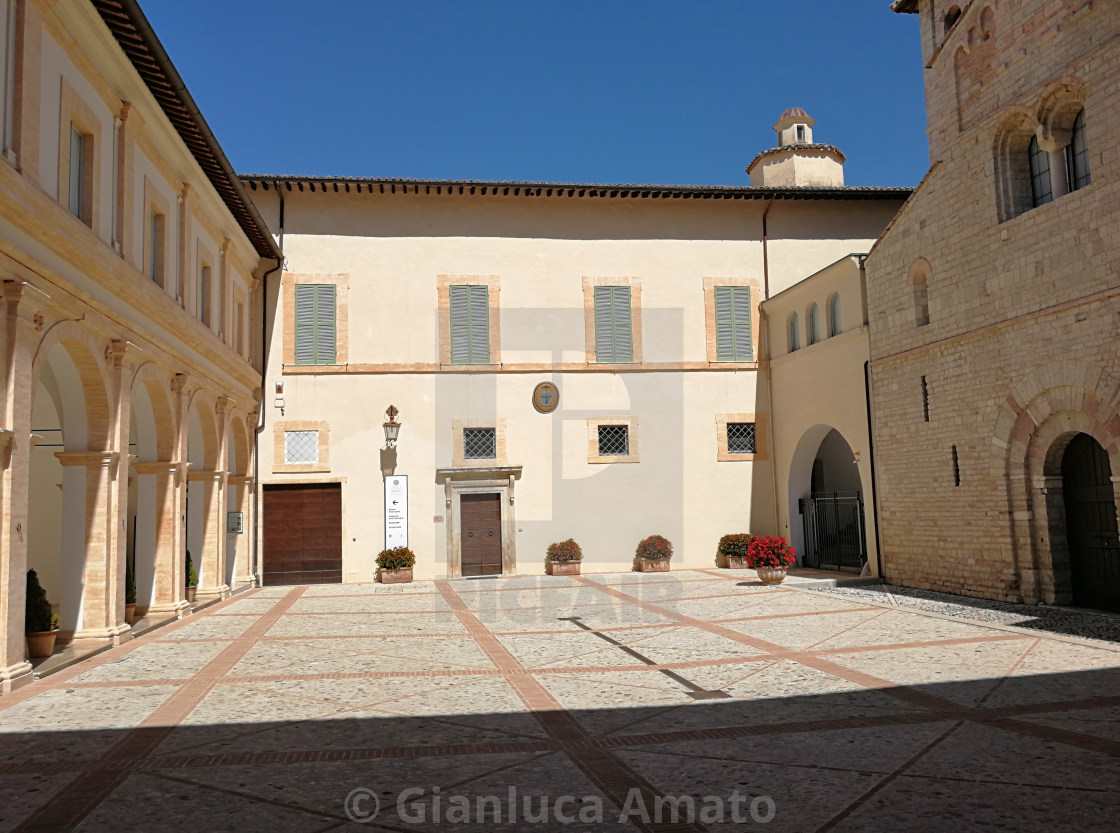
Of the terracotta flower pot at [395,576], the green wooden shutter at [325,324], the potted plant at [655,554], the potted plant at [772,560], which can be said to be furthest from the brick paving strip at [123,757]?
the potted plant at [655,554]

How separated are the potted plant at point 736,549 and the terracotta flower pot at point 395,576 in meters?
7.49

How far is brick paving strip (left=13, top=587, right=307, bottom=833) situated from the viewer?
5070 mm

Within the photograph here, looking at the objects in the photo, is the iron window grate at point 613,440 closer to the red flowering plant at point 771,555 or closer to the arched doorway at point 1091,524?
the red flowering plant at point 771,555

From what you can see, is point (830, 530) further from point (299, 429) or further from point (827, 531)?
point (299, 429)

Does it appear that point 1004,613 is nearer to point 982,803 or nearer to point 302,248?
point 982,803

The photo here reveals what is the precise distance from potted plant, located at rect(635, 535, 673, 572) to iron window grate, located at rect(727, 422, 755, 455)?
2956 millimetres

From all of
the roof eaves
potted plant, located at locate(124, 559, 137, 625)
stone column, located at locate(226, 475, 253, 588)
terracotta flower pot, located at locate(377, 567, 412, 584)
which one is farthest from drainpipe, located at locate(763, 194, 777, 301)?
potted plant, located at locate(124, 559, 137, 625)

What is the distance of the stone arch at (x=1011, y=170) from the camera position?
13.7 meters

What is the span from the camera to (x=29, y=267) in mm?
9086

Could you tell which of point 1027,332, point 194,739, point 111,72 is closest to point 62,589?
point 194,739

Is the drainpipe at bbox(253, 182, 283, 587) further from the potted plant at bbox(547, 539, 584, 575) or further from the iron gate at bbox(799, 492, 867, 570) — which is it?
the iron gate at bbox(799, 492, 867, 570)

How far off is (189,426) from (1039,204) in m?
14.9

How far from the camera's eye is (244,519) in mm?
19594

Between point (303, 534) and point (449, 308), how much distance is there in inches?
245
